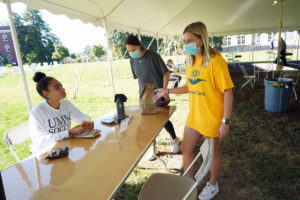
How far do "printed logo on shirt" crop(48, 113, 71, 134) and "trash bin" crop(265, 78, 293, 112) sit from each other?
409 centimetres

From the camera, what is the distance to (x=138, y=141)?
53.2 inches

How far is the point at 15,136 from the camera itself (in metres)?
1.70

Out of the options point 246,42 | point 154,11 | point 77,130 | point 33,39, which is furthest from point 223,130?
point 246,42

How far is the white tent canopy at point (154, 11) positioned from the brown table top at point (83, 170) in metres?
1.60

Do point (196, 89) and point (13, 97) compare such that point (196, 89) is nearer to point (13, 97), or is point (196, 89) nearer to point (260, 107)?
point (260, 107)

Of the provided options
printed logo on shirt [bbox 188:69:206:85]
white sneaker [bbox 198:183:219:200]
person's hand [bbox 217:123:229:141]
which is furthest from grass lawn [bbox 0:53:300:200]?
printed logo on shirt [bbox 188:69:206:85]

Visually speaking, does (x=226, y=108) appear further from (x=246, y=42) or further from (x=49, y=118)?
(x=246, y=42)

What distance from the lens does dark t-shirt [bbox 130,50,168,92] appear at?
2361 mm

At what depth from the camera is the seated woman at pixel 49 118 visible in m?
1.45

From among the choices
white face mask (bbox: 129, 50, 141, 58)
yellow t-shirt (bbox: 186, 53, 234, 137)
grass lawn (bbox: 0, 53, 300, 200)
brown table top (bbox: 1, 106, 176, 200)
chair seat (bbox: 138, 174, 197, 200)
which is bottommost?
grass lawn (bbox: 0, 53, 300, 200)

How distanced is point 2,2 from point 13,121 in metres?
3.68

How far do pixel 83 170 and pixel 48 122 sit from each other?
74 centimetres

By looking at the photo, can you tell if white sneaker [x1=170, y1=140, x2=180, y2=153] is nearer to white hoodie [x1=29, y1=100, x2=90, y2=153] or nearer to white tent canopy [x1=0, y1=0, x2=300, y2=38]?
white hoodie [x1=29, y1=100, x2=90, y2=153]

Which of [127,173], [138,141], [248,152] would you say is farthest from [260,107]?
[127,173]
